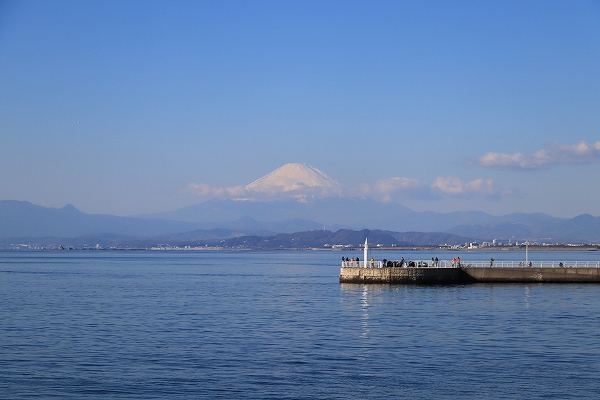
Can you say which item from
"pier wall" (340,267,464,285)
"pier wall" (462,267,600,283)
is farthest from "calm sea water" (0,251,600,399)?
"pier wall" (462,267,600,283)

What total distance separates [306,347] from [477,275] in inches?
1403

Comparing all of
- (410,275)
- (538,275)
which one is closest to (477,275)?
(538,275)

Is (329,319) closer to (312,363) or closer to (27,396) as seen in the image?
(312,363)

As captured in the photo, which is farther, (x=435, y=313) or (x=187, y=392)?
(x=435, y=313)

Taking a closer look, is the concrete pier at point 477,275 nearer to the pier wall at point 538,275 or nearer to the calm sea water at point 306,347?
the pier wall at point 538,275

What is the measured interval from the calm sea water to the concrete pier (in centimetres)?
787

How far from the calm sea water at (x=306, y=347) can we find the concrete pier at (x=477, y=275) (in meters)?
7.87

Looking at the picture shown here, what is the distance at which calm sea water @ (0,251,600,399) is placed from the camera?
24.1m

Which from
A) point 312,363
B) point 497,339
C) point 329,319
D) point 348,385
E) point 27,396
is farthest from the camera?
point 329,319

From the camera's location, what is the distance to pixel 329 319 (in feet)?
138

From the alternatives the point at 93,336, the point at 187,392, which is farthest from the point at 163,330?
the point at 187,392

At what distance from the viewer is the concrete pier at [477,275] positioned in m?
63.4

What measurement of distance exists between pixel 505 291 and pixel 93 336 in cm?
3399

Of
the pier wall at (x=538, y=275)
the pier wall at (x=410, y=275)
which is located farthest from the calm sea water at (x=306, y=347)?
the pier wall at (x=538, y=275)
